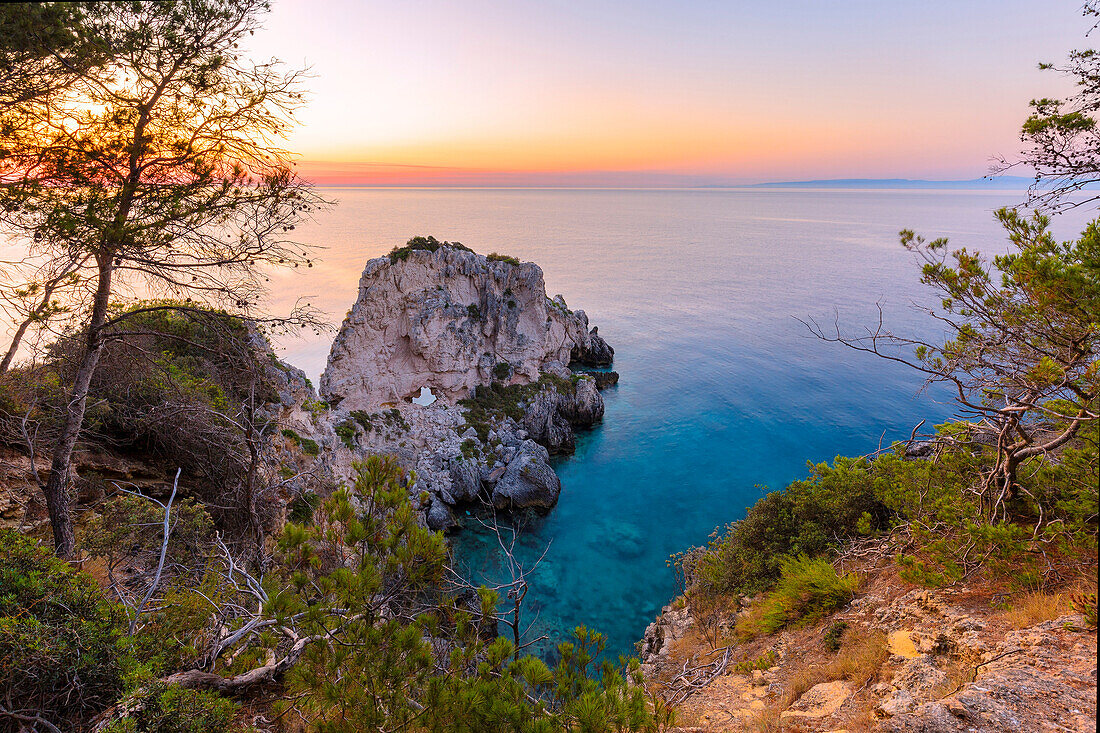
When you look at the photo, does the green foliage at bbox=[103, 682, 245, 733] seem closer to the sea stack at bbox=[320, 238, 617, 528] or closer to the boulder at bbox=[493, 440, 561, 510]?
the sea stack at bbox=[320, 238, 617, 528]

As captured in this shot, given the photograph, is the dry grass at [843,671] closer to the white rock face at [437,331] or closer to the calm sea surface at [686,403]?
the calm sea surface at [686,403]

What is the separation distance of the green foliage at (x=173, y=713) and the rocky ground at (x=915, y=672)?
5.80 meters

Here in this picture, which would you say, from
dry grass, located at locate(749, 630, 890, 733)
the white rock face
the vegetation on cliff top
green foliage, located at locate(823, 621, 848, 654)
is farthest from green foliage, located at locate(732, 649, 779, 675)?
the white rock face

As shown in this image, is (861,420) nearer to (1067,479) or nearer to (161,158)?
(1067,479)

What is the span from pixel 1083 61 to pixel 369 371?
32.1 m

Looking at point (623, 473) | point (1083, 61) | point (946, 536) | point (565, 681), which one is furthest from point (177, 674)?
point (623, 473)

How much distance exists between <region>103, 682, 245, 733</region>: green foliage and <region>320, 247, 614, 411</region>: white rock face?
27.3m

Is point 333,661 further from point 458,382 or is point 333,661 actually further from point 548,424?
point 548,424

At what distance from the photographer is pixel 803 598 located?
906cm

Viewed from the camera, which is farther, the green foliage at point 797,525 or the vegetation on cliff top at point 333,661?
the green foliage at point 797,525

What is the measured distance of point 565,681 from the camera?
469 cm

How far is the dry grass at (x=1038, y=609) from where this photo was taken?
545 cm

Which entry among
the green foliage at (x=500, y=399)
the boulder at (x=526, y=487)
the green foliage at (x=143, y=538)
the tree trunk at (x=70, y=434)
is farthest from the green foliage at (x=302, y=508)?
the green foliage at (x=500, y=399)

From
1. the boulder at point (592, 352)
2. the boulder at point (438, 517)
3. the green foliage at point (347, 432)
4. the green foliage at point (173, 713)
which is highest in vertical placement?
the green foliage at point (173, 713)
